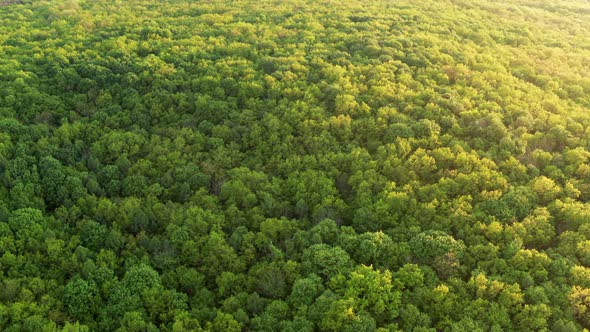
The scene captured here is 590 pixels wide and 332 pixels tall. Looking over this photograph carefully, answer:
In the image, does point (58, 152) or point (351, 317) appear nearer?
point (351, 317)

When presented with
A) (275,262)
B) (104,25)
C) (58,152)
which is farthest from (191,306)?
(104,25)

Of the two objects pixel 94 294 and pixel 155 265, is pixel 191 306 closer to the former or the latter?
pixel 155 265

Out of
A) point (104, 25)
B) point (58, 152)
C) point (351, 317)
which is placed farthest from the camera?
point (104, 25)

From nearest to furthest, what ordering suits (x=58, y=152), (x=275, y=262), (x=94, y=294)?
(x=94, y=294), (x=275, y=262), (x=58, y=152)

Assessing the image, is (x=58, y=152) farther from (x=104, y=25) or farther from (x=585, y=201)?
(x=585, y=201)

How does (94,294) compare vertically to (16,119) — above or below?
below

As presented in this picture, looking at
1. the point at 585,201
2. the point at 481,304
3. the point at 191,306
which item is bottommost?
the point at 191,306
